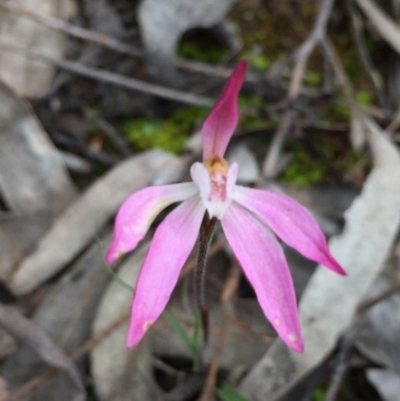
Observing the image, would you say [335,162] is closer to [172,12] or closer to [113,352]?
[172,12]

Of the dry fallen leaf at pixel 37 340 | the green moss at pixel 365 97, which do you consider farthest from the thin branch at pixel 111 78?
the dry fallen leaf at pixel 37 340

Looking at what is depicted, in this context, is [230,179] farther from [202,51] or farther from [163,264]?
[202,51]

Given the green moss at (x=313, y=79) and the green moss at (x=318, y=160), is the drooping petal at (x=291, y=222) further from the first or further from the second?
the green moss at (x=313, y=79)

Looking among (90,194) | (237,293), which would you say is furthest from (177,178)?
(237,293)

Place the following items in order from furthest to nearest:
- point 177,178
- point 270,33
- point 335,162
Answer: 1. point 270,33
2. point 335,162
3. point 177,178

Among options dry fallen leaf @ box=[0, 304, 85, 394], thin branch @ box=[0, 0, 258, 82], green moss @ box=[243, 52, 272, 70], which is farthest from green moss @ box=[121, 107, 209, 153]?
dry fallen leaf @ box=[0, 304, 85, 394]

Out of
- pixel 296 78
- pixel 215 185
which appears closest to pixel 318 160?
pixel 296 78

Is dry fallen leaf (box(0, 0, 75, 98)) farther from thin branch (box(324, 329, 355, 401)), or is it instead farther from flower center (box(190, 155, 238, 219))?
thin branch (box(324, 329, 355, 401))
